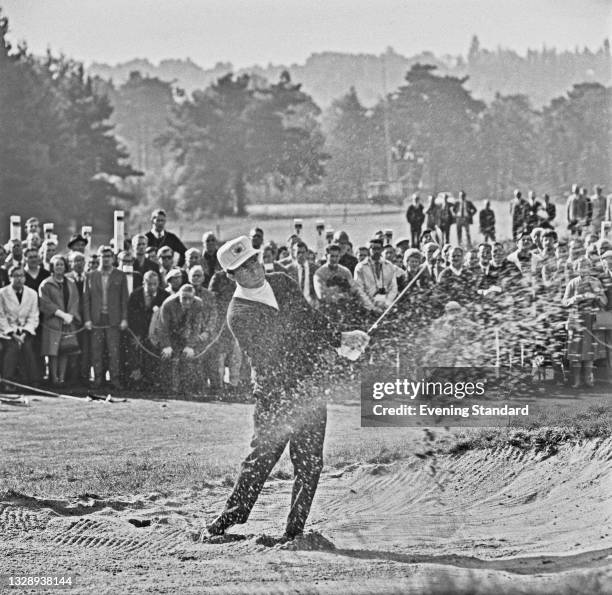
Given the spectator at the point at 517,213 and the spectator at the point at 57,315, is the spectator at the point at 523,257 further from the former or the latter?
the spectator at the point at 57,315

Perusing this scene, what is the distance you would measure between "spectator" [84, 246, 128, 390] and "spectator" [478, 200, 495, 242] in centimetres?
302

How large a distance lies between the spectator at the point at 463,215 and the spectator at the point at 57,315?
10.6 feet

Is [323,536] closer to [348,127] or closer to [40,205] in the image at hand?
[348,127]

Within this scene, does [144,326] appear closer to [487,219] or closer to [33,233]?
[33,233]

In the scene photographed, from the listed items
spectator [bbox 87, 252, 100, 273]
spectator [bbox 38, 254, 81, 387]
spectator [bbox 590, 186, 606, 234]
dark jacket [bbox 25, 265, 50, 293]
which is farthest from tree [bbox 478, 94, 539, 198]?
dark jacket [bbox 25, 265, 50, 293]

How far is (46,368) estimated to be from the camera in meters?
10.0

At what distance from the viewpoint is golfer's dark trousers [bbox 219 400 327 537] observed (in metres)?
6.77

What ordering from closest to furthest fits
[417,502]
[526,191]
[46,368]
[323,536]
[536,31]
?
[323,536], [417,502], [536,31], [46,368], [526,191]

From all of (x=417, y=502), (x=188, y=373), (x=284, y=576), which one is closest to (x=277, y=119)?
(x=188, y=373)

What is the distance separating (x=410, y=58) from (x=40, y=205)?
3.43 meters

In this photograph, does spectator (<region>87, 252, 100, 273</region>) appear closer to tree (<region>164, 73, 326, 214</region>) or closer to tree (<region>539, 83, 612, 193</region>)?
tree (<region>164, 73, 326, 214</region>)

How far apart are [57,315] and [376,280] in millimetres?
2695

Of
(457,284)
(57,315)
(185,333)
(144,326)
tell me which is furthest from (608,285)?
(57,315)

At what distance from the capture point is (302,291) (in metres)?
8.84
